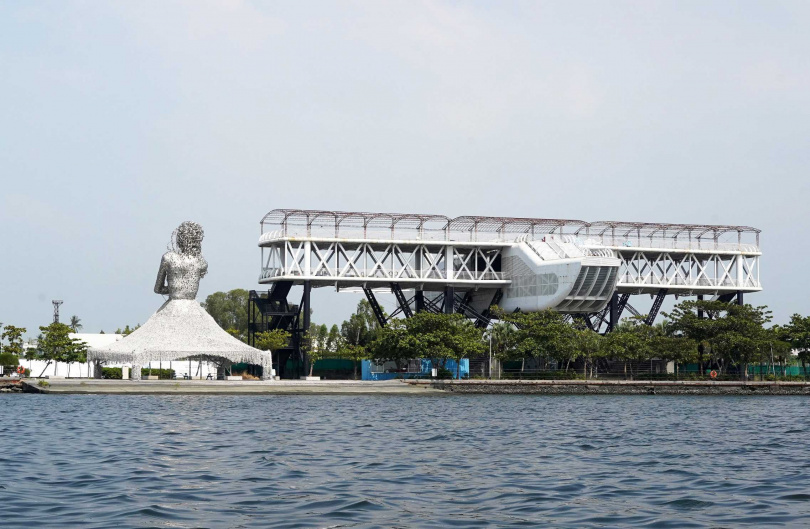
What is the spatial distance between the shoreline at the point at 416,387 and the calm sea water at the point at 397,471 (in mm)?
25529

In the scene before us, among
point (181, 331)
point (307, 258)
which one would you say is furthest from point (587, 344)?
point (181, 331)

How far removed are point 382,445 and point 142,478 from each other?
33.9 feet

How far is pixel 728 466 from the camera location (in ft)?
90.0

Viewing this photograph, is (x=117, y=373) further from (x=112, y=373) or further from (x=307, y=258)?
(x=307, y=258)

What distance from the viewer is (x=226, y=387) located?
76438 mm

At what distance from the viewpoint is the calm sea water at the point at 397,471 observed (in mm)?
18969

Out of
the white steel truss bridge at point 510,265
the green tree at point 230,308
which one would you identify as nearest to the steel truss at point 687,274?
the white steel truss bridge at point 510,265

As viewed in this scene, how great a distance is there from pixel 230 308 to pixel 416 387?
90.2 m

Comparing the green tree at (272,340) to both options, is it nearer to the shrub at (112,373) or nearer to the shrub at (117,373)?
the shrub at (117,373)

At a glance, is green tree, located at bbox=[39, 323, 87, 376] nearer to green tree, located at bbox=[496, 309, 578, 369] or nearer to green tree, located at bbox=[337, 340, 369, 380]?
green tree, located at bbox=[337, 340, 369, 380]

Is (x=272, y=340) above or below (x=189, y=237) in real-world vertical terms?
below

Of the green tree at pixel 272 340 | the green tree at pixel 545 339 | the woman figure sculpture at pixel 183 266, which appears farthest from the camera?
the green tree at pixel 272 340

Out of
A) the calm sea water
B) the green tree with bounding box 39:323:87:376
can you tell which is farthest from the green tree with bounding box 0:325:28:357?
the calm sea water

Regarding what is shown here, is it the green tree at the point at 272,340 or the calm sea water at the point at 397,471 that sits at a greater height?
the green tree at the point at 272,340
